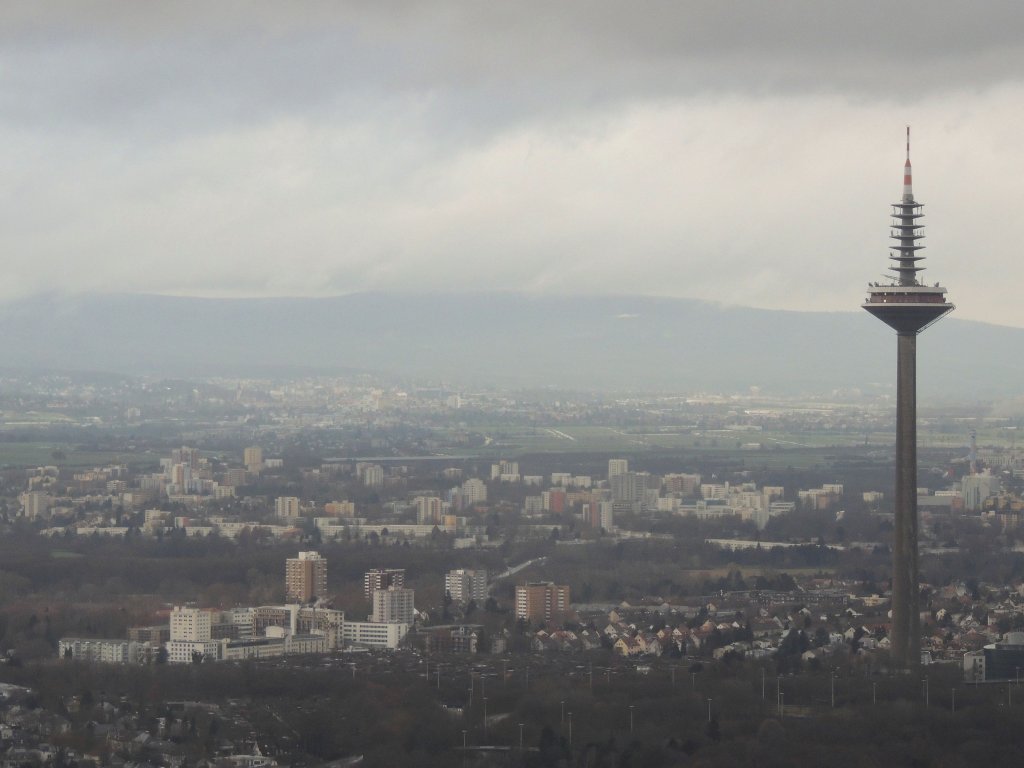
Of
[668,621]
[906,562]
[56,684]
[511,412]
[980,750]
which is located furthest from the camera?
[511,412]

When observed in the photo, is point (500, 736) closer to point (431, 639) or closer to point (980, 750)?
point (980, 750)

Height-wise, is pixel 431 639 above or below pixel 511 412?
below

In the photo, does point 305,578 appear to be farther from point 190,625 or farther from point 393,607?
point 190,625

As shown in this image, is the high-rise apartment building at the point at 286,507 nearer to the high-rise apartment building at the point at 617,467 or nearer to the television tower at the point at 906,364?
the high-rise apartment building at the point at 617,467

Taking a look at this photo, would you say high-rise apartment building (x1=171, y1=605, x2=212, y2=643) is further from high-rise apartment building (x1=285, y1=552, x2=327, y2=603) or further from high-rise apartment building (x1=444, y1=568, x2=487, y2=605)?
high-rise apartment building (x1=444, y1=568, x2=487, y2=605)

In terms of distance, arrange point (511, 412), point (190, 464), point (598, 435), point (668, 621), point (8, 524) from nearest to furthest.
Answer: point (668, 621) → point (8, 524) → point (190, 464) → point (598, 435) → point (511, 412)

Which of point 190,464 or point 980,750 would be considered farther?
point 190,464

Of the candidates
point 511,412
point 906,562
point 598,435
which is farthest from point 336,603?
point 511,412

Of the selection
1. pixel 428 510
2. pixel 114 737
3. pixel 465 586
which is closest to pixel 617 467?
pixel 428 510
